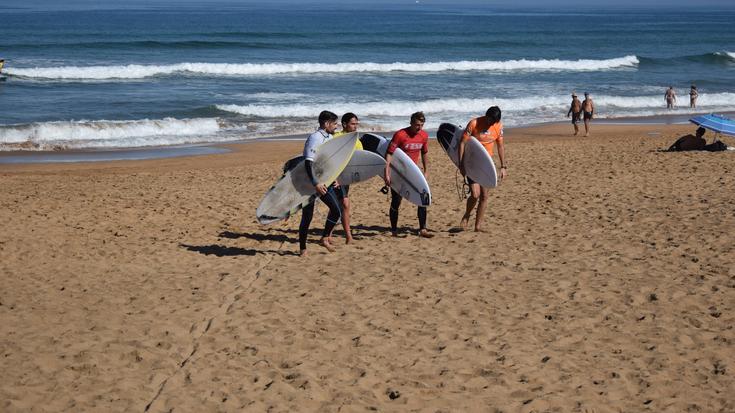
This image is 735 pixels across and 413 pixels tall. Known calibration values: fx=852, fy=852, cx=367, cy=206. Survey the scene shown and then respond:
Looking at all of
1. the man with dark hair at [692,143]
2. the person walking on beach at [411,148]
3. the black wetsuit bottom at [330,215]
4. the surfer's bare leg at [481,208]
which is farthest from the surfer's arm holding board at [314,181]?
the man with dark hair at [692,143]

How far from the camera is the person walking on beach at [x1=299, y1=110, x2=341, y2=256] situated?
26.5 ft

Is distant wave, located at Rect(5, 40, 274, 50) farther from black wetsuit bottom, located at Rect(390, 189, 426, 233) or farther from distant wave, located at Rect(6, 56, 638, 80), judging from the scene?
black wetsuit bottom, located at Rect(390, 189, 426, 233)

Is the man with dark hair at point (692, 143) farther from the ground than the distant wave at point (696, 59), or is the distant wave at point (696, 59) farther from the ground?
the distant wave at point (696, 59)

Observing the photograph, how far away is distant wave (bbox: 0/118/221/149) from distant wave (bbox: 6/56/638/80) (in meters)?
13.9

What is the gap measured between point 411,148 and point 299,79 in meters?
28.4

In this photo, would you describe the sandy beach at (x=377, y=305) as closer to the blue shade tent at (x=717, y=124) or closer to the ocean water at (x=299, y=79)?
the blue shade tent at (x=717, y=124)

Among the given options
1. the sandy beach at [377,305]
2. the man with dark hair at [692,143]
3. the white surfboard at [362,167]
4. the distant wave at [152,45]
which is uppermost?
the distant wave at [152,45]

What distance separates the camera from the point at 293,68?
138 feet

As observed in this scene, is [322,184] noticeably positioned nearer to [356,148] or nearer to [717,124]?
Result: [356,148]

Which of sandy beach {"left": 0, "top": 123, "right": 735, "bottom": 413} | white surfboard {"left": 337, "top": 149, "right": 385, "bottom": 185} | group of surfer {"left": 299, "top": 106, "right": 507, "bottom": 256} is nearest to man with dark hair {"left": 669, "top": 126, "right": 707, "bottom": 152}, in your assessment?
sandy beach {"left": 0, "top": 123, "right": 735, "bottom": 413}

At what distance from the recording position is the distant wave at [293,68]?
3619cm

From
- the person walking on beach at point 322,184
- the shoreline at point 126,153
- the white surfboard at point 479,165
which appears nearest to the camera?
the person walking on beach at point 322,184

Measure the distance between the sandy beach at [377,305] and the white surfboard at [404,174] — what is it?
51 cm

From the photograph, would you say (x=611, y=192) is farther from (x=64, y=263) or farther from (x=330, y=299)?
(x=64, y=263)
